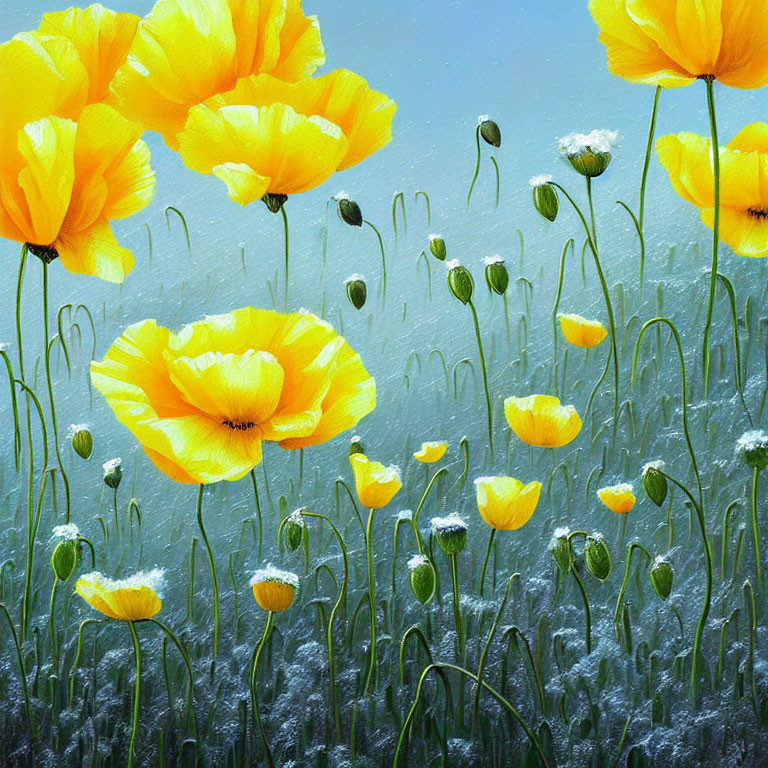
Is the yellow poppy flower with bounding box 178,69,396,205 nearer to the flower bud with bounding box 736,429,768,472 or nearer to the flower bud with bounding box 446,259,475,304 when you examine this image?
the flower bud with bounding box 446,259,475,304

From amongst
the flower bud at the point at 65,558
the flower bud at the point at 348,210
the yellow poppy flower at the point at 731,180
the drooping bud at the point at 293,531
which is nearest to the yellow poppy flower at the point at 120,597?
the flower bud at the point at 65,558

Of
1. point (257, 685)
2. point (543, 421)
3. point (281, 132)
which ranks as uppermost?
point (281, 132)

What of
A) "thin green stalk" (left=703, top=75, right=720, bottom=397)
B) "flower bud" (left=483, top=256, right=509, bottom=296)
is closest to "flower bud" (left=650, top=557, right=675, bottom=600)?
"thin green stalk" (left=703, top=75, right=720, bottom=397)

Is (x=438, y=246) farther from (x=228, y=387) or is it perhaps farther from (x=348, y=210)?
(x=228, y=387)

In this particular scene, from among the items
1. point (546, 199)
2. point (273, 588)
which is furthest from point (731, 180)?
point (273, 588)

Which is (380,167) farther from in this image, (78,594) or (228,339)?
Answer: (78,594)
